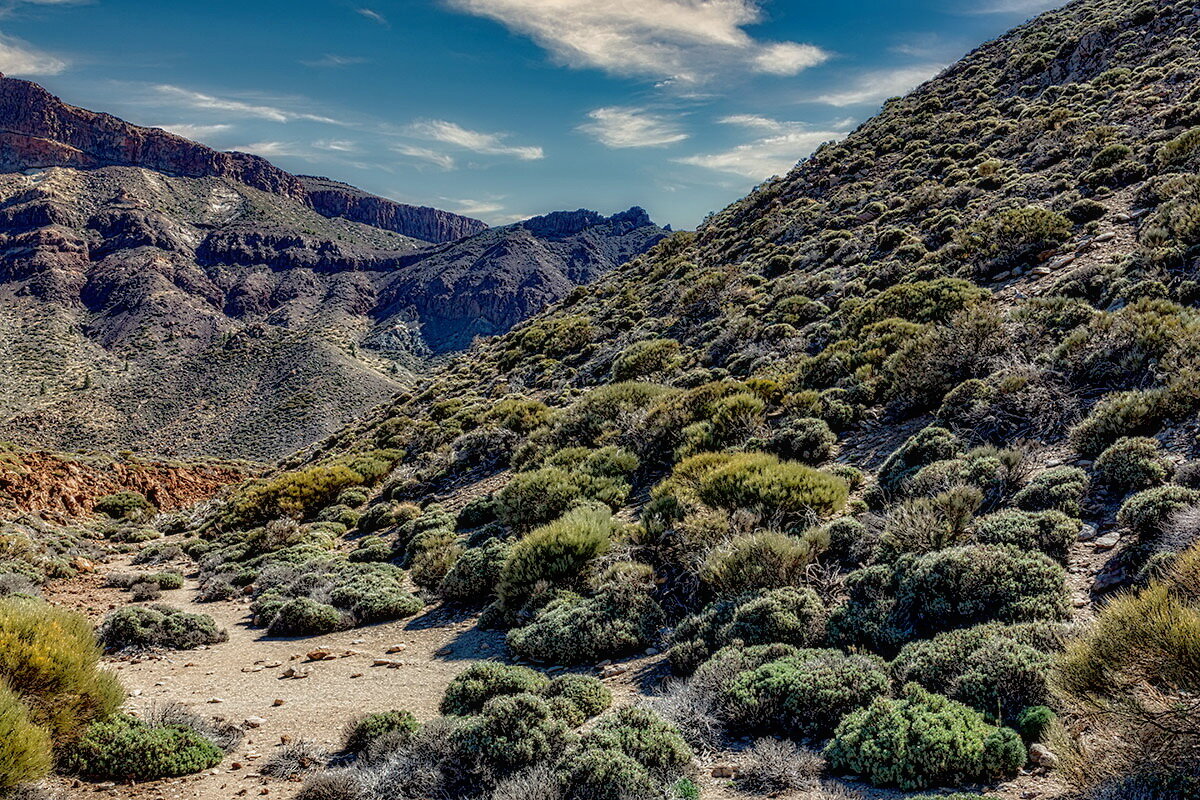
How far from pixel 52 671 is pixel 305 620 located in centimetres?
472

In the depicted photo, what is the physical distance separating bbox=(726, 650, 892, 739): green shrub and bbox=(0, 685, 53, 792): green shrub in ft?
15.0

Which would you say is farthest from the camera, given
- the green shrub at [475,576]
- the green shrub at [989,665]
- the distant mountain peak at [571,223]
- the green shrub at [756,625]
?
the distant mountain peak at [571,223]

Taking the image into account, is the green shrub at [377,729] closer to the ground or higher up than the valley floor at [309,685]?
higher up

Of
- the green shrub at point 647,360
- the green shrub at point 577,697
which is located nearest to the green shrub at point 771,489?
the green shrub at point 577,697

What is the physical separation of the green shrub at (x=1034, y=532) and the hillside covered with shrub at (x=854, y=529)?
47mm

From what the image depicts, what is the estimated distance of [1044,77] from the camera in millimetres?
29188

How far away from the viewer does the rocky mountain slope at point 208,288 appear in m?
56.6

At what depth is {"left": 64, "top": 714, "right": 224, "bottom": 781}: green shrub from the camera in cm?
441

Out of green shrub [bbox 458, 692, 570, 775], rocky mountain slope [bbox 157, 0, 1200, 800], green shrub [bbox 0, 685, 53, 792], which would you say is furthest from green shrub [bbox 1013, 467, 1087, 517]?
green shrub [bbox 0, 685, 53, 792]

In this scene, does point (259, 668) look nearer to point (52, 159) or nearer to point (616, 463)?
point (616, 463)

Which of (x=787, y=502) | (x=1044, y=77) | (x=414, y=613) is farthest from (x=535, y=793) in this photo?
(x=1044, y=77)

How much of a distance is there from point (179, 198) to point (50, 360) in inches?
2836

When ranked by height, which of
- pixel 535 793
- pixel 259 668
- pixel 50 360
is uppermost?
pixel 535 793

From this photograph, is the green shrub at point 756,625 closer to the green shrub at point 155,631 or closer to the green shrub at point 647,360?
the green shrub at point 155,631
